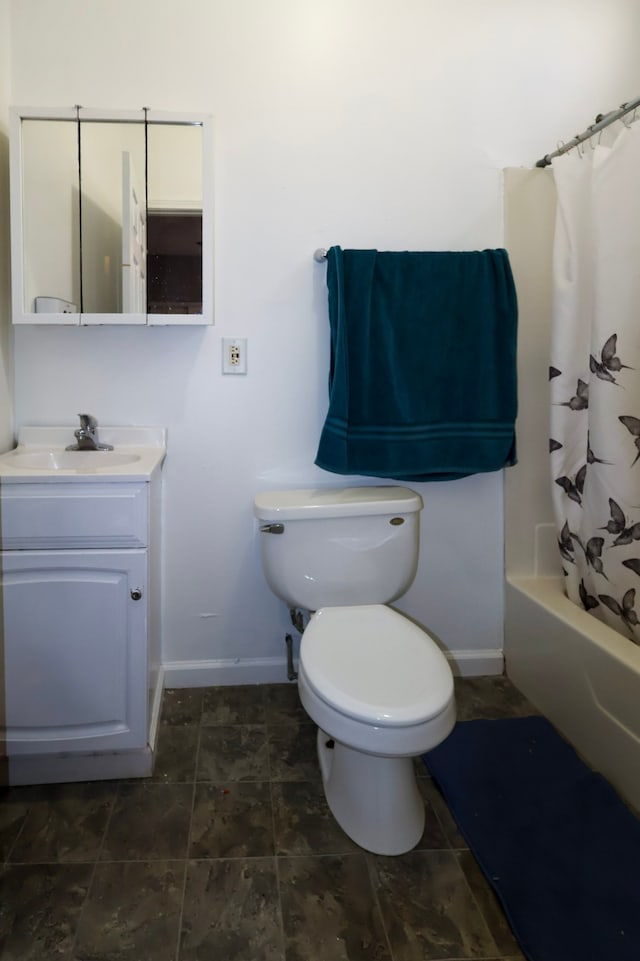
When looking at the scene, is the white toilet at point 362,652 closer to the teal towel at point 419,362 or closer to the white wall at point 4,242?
the teal towel at point 419,362

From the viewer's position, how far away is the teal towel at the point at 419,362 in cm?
169

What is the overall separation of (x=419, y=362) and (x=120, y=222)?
37.6 inches

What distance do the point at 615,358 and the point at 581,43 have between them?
3.64 ft

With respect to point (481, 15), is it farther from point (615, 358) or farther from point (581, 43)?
point (615, 358)

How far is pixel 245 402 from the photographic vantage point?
181cm

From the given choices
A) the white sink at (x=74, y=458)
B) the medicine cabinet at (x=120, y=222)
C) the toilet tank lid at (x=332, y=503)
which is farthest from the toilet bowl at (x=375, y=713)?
the medicine cabinet at (x=120, y=222)

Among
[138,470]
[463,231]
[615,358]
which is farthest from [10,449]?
[615,358]

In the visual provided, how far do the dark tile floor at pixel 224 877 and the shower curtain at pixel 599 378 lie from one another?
78 cm

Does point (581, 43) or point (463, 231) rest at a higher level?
point (581, 43)

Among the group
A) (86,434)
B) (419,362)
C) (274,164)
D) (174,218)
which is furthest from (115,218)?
(419,362)

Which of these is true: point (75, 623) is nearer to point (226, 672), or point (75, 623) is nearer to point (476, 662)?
point (226, 672)

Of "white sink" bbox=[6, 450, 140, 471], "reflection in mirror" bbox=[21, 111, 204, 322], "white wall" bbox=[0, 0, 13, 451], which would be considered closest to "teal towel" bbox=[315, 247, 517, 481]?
"reflection in mirror" bbox=[21, 111, 204, 322]

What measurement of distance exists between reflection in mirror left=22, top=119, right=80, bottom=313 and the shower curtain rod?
4.65 ft

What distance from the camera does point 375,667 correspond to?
50.9 inches
